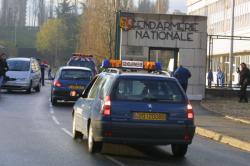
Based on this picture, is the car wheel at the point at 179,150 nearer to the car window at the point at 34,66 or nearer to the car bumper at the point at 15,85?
the car bumper at the point at 15,85

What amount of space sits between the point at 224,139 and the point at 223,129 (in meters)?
1.97

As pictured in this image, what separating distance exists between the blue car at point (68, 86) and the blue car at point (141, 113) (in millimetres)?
12873

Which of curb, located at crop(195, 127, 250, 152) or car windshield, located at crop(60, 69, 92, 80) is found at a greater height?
car windshield, located at crop(60, 69, 92, 80)

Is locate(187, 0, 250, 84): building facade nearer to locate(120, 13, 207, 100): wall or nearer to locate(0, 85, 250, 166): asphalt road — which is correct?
locate(120, 13, 207, 100): wall

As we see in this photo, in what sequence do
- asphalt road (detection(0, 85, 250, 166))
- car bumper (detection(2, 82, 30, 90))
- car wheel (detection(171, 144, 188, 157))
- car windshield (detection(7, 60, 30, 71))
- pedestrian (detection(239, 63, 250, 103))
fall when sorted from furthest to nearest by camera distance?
car windshield (detection(7, 60, 30, 71)) < car bumper (detection(2, 82, 30, 90)) < pedestrian (detection(239, 63, 250, 103)) < car wheel (detection(171, 144, 188, 157)) < asphalt road (detection(0, 85, 250, 166))

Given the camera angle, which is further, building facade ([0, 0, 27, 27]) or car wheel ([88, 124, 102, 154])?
building facade ([0, 0, 27, 27])

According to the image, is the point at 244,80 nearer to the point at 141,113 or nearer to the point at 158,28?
the point at 158,28

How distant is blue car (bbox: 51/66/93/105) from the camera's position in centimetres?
2441

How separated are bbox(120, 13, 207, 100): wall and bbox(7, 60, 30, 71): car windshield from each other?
5.78 metres

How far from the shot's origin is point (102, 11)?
5453cm

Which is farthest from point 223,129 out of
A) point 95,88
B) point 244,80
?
point 244,80

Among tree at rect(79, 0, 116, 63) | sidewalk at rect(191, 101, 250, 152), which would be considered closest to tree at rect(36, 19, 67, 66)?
tree at rect(79, 0, 116, 63)

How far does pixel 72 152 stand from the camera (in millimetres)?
11539

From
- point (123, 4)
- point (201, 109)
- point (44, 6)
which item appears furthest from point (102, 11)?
point (44, 6)
